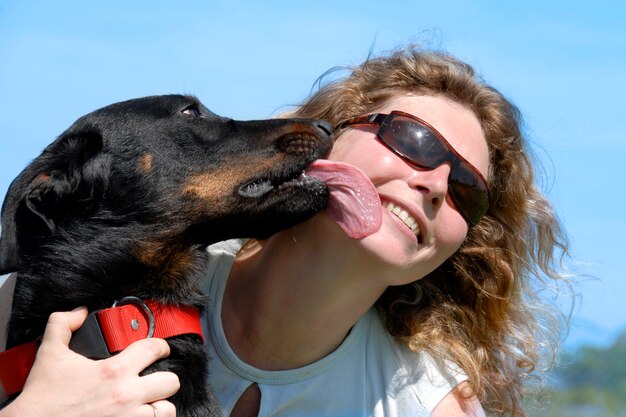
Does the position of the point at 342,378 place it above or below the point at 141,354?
below

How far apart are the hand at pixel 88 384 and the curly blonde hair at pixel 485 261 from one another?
56.1 inches

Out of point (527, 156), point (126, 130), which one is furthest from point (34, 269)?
point (527, 156)

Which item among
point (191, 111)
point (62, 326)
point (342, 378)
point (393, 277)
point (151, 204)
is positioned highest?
point (191, 111)

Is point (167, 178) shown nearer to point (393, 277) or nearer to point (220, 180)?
point (220, 180)

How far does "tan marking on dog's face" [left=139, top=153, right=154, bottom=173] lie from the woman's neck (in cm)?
70

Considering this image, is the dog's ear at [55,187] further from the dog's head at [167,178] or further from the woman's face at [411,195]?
the woman's face at [411,195]

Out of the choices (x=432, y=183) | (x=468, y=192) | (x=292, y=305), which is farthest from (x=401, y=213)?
(x=292, y=305)

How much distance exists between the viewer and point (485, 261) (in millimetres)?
4363

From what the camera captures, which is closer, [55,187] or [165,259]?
[55,187]

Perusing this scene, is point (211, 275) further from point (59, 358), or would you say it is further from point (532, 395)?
point (532, 395)

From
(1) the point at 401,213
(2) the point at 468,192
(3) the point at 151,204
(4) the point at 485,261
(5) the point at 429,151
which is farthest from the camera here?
(4) the point at 485,261

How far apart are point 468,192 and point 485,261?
2.18 ft

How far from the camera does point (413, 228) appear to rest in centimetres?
361

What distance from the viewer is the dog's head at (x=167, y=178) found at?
3.34 m
